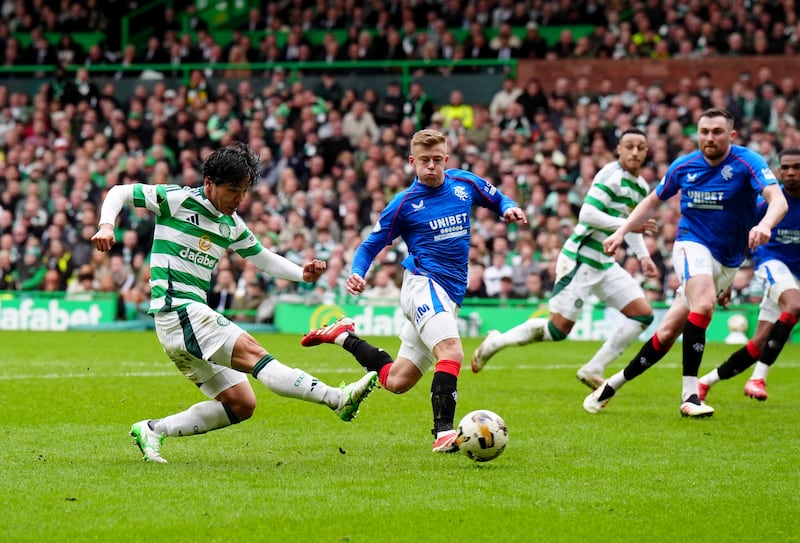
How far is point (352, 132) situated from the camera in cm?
2484

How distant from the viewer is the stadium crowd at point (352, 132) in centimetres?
2153

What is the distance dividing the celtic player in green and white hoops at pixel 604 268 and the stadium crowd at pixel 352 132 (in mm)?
7580

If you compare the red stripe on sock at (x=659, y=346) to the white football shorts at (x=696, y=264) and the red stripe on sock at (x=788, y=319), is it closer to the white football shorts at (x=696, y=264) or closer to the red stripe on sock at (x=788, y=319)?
the white football shorts at (x=696, y=264)

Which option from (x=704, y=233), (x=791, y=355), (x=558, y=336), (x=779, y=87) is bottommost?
(x=791, y=355)

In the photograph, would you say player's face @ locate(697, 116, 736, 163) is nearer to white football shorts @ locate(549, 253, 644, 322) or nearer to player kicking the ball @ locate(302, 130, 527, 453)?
player kicking the ball @ locate(302, 130, 527, 453)

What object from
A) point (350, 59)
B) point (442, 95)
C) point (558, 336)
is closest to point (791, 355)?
point (558, 336)

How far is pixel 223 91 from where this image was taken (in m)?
26.0

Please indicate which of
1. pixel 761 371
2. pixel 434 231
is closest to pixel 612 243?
pixel 434 231

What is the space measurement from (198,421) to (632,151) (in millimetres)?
5765

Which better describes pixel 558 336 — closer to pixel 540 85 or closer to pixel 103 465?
pixel 103 465

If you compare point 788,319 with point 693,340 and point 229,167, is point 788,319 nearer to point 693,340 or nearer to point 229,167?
point 693,340

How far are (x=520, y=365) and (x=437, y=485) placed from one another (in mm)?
8906

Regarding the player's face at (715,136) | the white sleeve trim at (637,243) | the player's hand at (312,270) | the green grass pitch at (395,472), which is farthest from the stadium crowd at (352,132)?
the player's hand at (312,270)

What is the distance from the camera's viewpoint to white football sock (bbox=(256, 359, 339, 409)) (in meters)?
7.14
